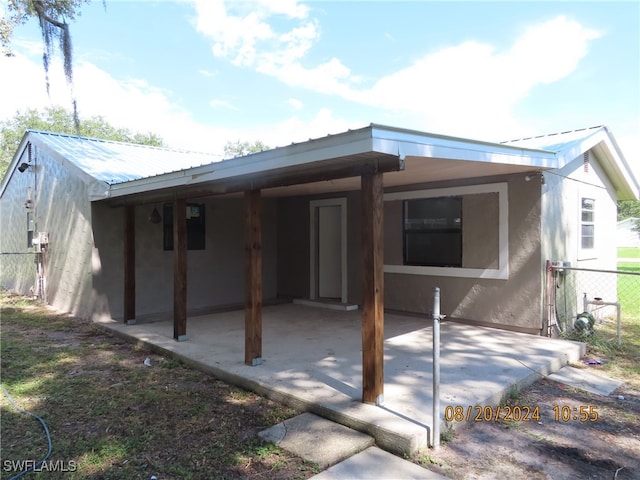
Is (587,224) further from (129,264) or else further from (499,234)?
(129,264)

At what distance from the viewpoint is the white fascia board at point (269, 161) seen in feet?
9.66

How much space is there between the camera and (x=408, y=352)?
15.7 ft

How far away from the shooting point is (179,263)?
5402 millimetres

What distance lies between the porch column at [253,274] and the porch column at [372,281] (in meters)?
1.48

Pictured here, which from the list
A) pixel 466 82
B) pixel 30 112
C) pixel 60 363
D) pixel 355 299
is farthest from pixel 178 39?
pixel 30 112

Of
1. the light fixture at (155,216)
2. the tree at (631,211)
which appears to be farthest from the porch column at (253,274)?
the tree at (631,211)

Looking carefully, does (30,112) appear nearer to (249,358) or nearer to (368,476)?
(249,358)

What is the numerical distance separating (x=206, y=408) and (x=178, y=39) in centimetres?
1245

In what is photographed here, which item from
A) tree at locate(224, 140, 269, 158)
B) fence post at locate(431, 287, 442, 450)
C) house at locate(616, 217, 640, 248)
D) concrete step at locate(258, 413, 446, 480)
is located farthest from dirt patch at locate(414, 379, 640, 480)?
house at locate(616, 217, 640, 248)

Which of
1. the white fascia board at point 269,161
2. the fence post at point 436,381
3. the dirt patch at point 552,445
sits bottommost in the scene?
the dirt patch at point 552,445

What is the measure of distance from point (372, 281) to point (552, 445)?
1.69 metres

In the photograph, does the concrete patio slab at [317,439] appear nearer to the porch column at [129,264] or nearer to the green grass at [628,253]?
the porch column at [129,264]

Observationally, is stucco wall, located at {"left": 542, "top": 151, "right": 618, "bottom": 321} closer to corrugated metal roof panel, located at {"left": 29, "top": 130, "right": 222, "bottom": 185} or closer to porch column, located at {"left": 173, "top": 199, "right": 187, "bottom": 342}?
porch column, located at {"left": 173, "top": 199, "right": 187, "bottom": 342}

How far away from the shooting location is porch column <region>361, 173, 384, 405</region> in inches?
124
